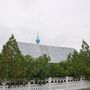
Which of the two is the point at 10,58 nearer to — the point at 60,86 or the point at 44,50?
the point at 60,86

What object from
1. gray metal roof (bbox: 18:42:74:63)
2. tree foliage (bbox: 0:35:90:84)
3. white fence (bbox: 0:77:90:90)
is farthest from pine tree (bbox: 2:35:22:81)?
gray metal roof (bbox: 18:42:74:63)

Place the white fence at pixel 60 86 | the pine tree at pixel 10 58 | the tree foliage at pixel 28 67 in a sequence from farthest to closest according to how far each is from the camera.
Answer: the white fence at pixel 60 86 → the tree foliage at pixel 28 67 → the pine tree at pixel 10 58

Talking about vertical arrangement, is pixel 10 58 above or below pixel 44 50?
below

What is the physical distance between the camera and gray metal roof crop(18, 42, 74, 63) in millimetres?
29562

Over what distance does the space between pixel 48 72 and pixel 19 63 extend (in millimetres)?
3350

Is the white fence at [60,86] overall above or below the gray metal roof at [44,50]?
below

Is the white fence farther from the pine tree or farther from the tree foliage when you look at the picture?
the pine tree

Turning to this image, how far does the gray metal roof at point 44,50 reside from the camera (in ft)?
97.0

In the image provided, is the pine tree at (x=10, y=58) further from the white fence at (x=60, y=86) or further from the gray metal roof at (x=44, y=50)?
the gray metal roof at (x=44, y=50)

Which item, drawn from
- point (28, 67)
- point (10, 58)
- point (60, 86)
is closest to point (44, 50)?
point (60, 86)

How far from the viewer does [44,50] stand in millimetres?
31922

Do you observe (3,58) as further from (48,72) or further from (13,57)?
(48,72)

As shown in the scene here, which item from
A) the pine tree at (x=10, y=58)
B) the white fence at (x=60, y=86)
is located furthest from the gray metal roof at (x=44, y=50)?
the pine tree at (x=10, y=58)

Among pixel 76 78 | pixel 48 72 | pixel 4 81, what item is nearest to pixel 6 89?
pixel 4 81
